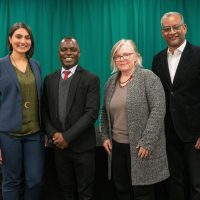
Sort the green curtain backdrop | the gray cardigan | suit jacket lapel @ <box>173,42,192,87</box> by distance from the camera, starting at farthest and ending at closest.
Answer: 1. the green curtain backdrop
2. suit jacket lapel @ <box>173,42,192,87</box>
3. the gray cardigan

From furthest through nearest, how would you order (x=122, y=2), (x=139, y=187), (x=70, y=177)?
1. (x=122, y=2)
2. (x=70, y=177)
3. (x=139, y=187)

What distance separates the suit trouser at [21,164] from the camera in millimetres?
2135

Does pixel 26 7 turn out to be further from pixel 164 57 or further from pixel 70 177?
pixel 70 177

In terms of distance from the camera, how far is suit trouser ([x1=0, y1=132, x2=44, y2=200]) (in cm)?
213

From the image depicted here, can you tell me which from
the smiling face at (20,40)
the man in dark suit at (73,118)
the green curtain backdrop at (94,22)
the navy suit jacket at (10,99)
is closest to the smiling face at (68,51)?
the man in dark suit at (73,118)

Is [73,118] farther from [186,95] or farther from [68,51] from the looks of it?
[186,95]

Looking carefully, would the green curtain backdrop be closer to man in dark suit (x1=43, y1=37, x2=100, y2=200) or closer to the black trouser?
man in dark suit (x1=43, y1=37, x2=100, y2=200)

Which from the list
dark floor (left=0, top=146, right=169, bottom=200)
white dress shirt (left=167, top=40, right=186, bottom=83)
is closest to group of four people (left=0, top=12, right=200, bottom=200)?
white dress shirt (left=167, top=40, right=186, bottom=83)

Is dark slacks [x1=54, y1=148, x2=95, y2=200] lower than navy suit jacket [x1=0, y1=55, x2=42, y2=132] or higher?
lower

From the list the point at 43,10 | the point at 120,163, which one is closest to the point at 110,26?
the point at 43,10

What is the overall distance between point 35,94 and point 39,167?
554 millimetres

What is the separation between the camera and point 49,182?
8.93 ft

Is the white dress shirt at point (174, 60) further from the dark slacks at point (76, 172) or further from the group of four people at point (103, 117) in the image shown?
the dark slacks at point (76, 172)

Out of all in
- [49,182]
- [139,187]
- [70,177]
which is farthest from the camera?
[49,182]
